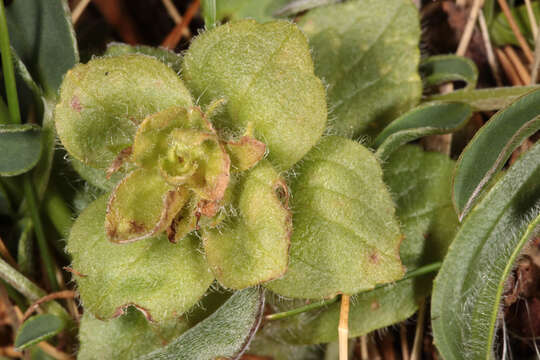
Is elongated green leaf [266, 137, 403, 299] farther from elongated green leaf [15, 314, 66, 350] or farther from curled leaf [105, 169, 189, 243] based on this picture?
elongated green leaf [15, 314, 66, 350]

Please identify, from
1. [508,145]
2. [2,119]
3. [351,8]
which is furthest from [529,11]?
[2,119]

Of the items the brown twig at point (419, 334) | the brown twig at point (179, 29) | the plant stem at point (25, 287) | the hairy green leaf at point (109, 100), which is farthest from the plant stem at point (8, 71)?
the brown twig at point (419, 334)

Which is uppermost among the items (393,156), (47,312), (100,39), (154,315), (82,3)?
(82,3)

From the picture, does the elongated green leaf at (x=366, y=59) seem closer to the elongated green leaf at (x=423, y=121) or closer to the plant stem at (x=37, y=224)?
the elongated green leaf at (x=423, y=121)

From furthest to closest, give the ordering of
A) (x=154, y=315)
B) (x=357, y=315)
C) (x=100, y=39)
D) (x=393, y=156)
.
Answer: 1. (x=100, y=39)
2. (x=393, y=156)
3. (x=357, y=315)
4. (x=154, y=315)

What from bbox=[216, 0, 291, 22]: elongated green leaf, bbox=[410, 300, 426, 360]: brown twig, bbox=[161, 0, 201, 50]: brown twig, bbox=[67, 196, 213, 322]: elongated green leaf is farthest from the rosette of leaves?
bbox=[161, 0, 201, 50]: brown twig

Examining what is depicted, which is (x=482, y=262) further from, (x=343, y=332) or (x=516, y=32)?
(x=516, y=32)

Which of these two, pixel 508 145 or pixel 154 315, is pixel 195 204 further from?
pixel 508 145

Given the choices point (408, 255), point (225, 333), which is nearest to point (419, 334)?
point (408, 255)
